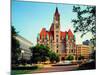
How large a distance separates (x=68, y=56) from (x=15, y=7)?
1062 mm

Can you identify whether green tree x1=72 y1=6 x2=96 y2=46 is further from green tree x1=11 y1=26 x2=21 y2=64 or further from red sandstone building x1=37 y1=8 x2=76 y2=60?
green tree x1=11 y1=26 x2=21 y2=64

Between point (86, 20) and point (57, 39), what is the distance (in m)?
0.59

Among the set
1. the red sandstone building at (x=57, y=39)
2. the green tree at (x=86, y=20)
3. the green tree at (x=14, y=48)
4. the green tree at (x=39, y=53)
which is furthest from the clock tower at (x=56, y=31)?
the green tree at (x=14, y=48)

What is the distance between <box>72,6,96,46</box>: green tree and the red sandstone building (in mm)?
207

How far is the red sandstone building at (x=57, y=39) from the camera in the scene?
345 centimetres

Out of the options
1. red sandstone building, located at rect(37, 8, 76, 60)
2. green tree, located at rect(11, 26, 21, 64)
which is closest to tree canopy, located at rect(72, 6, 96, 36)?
red sandstone building, located at rect(37, 8, 76, 60)

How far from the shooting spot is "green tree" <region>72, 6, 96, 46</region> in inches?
145

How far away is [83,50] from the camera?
3.69m

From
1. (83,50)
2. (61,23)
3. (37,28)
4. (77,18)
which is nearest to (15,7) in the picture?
(37,28)

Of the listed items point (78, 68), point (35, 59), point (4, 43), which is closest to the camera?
point (4, 43)

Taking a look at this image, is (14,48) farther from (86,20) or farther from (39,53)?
(86,20)

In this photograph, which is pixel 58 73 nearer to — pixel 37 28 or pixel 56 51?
pixel 56 51

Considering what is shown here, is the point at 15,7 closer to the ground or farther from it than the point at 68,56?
farther from it

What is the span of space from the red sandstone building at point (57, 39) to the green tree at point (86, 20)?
21cm
